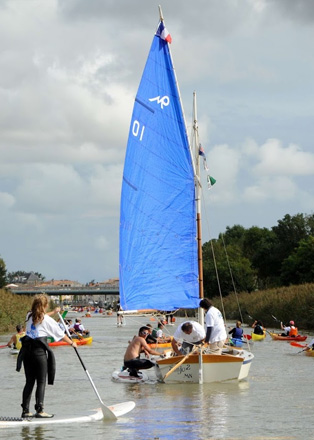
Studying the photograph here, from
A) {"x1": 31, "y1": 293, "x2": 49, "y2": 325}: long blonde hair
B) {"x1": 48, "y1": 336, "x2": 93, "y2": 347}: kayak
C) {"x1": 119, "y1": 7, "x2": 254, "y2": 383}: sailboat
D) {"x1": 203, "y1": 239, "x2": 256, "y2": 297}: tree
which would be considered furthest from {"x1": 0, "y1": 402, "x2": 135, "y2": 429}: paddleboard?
{"x1": 203, "y1": 239, "x2": 256, "y2": 297}: tree

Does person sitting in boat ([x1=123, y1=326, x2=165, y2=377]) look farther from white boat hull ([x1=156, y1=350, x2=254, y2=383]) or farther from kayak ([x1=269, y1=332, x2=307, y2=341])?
kayak ([x1=269, y1=332, x2=307, y2=341])

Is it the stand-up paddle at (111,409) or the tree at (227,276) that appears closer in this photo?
the stand-up paddle at (111,409)

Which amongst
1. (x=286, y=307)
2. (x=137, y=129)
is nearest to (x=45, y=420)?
(x=137, y=129)

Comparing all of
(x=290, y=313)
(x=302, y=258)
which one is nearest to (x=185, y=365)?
(x=290, y=313)

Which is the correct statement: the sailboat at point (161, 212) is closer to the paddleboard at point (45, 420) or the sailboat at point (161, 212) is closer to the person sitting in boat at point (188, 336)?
the person sitting in boat at point (188, 336)

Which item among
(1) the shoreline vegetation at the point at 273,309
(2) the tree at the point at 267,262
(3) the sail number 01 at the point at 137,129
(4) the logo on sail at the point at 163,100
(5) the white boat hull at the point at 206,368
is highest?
(2) the tree at the point at 267,262

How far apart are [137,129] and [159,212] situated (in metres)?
3.17

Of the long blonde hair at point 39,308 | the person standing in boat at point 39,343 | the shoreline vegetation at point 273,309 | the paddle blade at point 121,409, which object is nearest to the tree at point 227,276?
the shoreline vegetation at point 273,309

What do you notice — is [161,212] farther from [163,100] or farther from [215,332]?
[215,332]

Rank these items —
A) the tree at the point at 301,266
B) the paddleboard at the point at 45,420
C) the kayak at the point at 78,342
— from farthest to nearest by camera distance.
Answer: the tree at the point at 301,266
the kayak at the point at 78,342
the paddleboard at the point at 45,420

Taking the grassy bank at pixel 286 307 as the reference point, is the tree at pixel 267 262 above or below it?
above

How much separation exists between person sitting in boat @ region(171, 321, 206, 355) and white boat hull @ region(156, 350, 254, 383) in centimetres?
42

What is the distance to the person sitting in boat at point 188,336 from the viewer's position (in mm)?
23609

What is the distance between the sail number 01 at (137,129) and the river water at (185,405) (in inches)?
316
